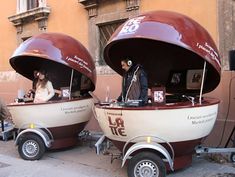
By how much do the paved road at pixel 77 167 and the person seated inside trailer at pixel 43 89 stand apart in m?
1.14

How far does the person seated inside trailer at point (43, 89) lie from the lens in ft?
26.6

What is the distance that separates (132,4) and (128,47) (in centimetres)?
279

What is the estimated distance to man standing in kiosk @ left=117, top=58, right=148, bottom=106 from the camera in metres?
6.43

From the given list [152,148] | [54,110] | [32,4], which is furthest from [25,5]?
[152,148]

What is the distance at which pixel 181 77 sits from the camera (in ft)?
24.7

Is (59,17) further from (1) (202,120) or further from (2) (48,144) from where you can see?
(1) (202,120)

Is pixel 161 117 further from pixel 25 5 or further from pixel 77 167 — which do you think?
pixel 25 5

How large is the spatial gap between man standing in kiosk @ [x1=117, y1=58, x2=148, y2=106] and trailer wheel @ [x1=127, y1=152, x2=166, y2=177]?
31.3 inches

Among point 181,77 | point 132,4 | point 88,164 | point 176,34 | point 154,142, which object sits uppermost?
point 132,4

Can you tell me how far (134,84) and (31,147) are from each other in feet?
8.31

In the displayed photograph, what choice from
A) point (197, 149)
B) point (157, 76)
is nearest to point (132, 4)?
point (157, 76)

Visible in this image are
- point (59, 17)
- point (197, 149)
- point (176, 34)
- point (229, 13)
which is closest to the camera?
point (176, 34)

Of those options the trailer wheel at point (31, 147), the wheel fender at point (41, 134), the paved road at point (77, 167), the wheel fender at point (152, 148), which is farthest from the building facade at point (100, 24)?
the trailer wheel at point (31, 147)

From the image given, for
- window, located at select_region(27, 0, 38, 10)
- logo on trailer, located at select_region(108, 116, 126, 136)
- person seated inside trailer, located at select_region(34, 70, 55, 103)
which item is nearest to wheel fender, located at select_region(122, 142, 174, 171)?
logo on trailer, located at select_region(108, 116, 126, 136)
